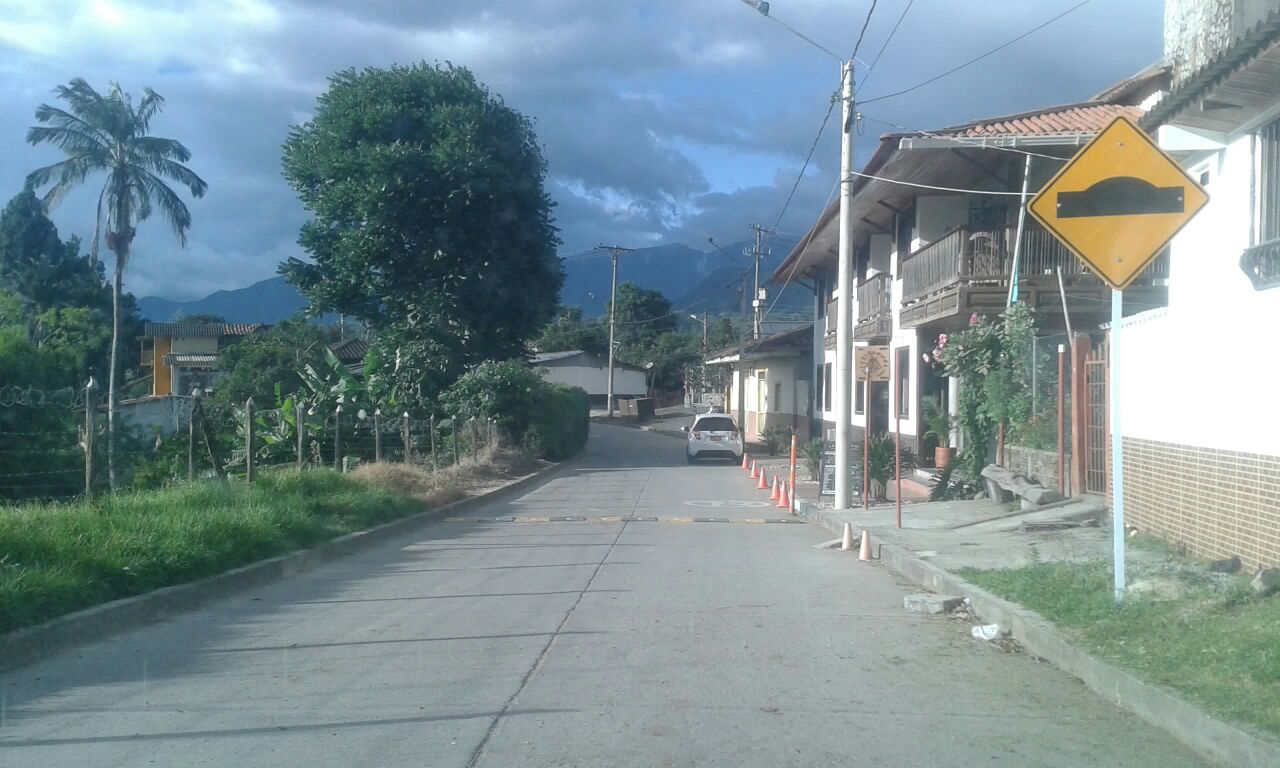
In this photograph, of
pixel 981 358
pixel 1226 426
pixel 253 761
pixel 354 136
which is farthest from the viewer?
pixel 354 136

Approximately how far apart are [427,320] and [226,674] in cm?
2598

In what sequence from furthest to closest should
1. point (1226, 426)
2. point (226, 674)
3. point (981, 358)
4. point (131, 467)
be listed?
point (981, 358)
point (131, 467)
point (1226, 426)
point (226, 674)

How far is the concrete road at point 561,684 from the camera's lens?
5.80 meters

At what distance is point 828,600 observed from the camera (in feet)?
34.1

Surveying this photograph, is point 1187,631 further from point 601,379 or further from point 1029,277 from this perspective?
point 601,379

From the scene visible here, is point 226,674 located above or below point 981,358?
below

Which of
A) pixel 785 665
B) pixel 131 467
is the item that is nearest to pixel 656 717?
pixel 785 665

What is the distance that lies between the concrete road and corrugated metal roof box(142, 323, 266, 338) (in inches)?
1833

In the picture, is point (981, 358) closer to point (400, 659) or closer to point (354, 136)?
point (400, 659)

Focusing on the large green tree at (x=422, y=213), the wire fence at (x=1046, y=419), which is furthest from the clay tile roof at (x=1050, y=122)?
the large green tree at (x=422, y=213)

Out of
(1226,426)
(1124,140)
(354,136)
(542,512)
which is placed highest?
(354,136)

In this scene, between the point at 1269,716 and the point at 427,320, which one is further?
the point at 427,320

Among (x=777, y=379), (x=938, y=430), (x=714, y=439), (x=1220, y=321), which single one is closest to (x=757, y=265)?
(x=777, y=379)

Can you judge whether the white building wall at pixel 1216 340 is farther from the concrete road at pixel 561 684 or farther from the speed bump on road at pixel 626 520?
the speed bump on road at pixel 626 520
